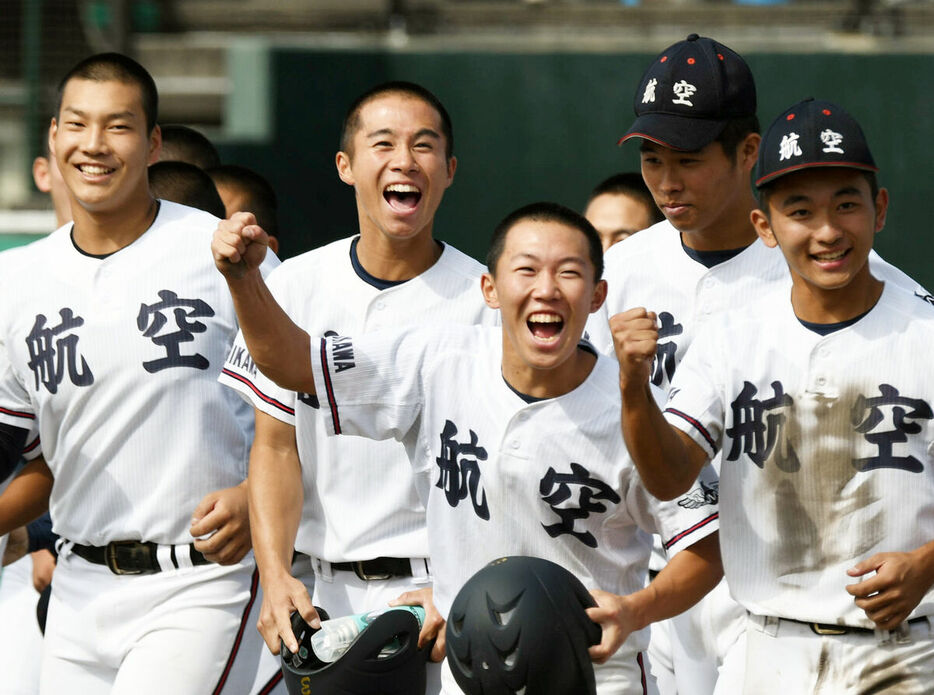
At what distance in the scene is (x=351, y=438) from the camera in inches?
176

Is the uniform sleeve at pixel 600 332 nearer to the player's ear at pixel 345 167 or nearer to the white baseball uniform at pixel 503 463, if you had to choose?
the white baseball uniform at pixel 503 463

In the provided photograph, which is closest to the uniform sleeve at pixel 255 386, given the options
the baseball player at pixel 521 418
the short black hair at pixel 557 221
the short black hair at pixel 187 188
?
the baseball player at pixel 521 418

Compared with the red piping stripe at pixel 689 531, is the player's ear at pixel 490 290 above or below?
above

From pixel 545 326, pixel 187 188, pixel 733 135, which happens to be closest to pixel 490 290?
pixel 545 326

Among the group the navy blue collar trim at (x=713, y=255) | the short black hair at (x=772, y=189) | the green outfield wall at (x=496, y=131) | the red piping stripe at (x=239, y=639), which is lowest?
the red piping stripe at (x=239, y=639)

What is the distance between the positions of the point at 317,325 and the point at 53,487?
1.12 metres

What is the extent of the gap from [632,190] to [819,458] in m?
3.02

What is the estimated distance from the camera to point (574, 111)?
1073cm

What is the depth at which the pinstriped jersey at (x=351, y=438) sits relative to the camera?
4.41 meters

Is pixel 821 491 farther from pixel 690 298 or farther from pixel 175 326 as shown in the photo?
pixel 175 326

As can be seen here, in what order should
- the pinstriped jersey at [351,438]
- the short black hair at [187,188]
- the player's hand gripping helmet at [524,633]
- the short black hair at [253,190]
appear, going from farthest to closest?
the short black hair at [253,190] → the short black hair at [187,188] → the pinstriped jersey at [351,438] → the player's hand gripping helmet at [524,633]

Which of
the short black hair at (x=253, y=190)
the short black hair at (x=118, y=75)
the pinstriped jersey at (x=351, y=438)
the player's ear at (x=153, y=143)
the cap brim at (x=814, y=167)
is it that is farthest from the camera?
the short black hair at (x=253, y=190)

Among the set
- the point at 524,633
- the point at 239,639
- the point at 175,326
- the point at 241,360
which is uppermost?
the point at 175,326

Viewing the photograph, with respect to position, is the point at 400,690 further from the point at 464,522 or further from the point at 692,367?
the point at 692,367
